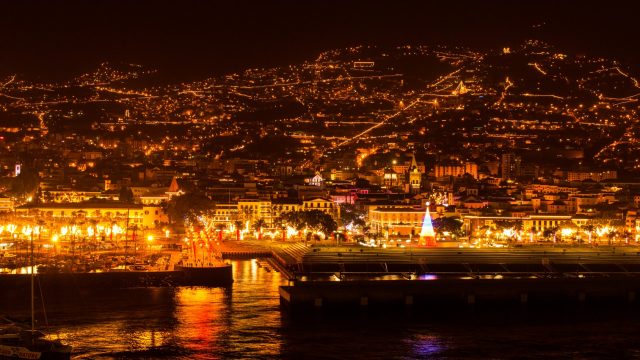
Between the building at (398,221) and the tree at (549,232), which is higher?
the building at (398,221)

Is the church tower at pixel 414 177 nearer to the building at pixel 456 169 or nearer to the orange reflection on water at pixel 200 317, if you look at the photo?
the building at pixel 456 169

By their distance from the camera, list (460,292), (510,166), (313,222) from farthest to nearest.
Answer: (510,166)
(313,222)
(460,292)

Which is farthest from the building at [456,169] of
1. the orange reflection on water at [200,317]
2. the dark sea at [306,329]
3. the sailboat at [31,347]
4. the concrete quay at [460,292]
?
the sailboat at [31,347]

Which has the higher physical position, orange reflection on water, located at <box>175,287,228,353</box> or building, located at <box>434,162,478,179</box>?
building, located at <box>434,162,478,179</box>

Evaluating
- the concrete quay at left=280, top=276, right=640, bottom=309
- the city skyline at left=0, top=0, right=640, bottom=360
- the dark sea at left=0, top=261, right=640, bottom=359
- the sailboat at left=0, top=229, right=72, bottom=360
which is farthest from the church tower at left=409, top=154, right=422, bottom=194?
the sailboat at left=0, top=229, right=72, bottom=360

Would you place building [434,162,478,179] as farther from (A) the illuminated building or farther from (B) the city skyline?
(A) the illuminated building

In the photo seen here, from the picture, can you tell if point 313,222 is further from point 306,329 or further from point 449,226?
point 306,329

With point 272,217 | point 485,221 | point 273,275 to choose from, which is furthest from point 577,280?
point 272,217

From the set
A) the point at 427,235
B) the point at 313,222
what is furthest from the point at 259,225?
the point at 427,235
